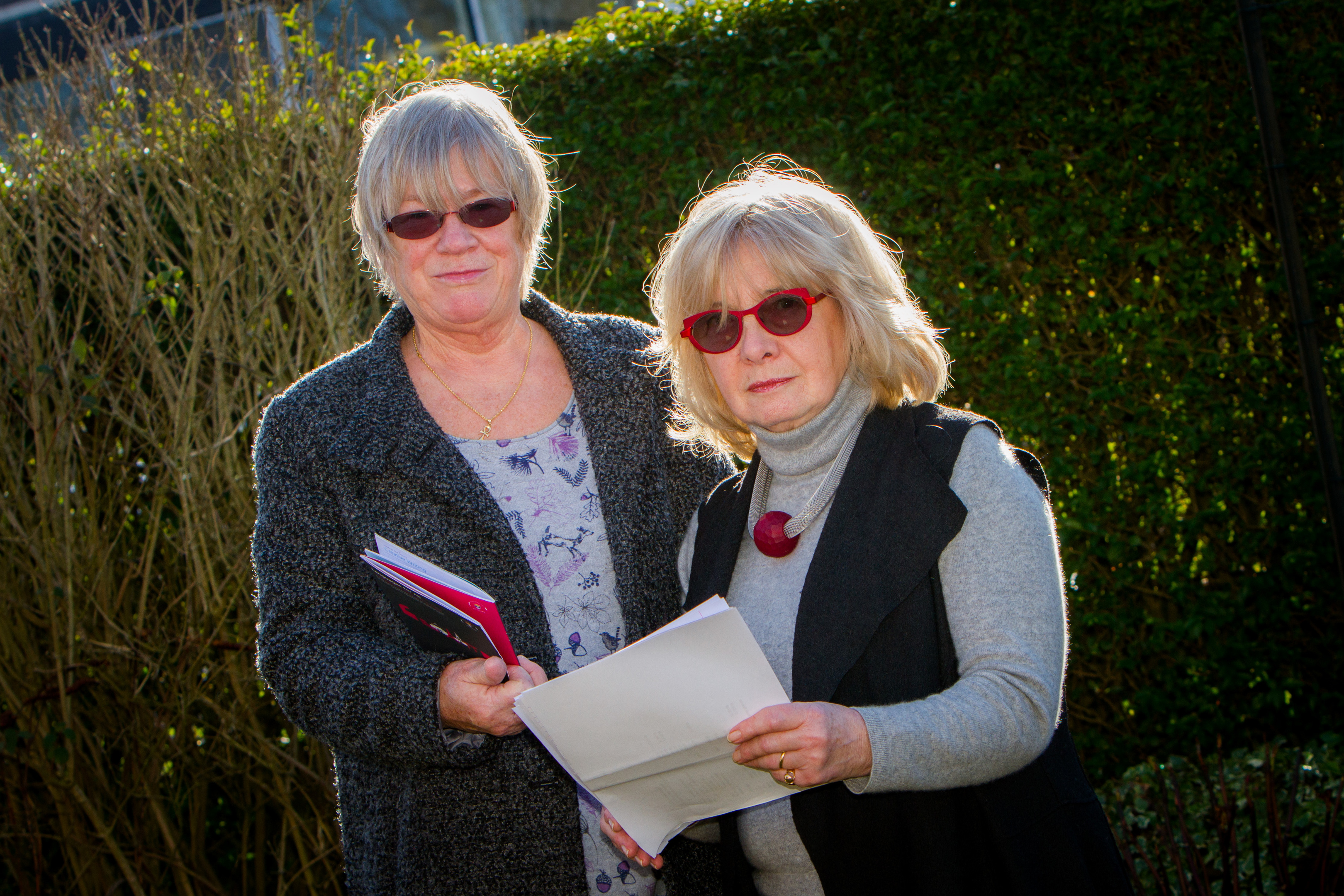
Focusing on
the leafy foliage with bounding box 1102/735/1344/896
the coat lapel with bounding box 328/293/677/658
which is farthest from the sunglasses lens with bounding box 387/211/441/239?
the leafy foliage with bounding box 1102/735/1344/896

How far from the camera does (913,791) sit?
162 centimetres

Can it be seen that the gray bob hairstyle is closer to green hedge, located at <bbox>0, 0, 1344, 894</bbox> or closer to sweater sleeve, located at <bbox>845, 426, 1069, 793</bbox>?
sweater sleeve, located at <bbox>845, 426, 1069, 793</bbox>

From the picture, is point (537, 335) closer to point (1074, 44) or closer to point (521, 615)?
point (521, 615)

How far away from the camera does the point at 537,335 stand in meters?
2.48

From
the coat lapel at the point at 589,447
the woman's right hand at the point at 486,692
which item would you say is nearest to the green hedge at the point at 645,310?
the coat lapel at the point at 589,447

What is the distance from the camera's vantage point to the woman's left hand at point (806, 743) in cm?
143

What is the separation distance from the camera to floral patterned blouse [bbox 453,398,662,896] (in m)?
2.08

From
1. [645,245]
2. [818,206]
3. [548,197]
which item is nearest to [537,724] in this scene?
[818,206]

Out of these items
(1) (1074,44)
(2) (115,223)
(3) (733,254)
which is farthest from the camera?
(2) (115,223)

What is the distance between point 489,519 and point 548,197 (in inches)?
31.7

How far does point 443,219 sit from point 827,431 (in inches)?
36.7

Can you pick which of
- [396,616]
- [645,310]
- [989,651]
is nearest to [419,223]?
[396,616]

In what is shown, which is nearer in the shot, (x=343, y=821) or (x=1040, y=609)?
(x=1040, y=609)

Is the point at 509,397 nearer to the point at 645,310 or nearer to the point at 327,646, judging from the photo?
the point at 327,646
